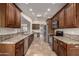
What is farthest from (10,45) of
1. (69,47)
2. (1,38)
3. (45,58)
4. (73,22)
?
(45,58)

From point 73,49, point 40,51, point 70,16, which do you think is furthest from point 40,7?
point 73,49

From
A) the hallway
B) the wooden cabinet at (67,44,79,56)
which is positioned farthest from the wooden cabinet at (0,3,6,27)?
the hallway

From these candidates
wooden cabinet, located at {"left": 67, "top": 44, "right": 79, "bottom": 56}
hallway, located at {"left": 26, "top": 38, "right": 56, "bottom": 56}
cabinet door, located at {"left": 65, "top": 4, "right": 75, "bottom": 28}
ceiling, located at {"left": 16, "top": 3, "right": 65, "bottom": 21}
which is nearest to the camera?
wooden cabinet, located at {"left": 67, "top": 44, "right": 79, "bottom": 56}

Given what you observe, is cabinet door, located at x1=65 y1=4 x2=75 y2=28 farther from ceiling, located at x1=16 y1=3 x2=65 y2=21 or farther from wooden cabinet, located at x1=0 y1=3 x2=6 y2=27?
wooden cabinet, located at x1=0 y1=3 x2=6 y2=27

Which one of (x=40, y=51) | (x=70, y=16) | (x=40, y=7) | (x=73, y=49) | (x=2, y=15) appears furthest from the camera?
(x=40, y=7)

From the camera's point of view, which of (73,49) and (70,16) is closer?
(73,49)

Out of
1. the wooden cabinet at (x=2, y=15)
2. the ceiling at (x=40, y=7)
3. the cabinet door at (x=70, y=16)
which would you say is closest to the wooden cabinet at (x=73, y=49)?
the cabinet door at (x=70, y=16)

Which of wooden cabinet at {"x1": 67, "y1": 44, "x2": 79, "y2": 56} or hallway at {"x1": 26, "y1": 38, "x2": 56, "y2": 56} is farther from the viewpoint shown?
hallway at {"x1": 26, "y1": 38, "x2": 56, "y2": 56}

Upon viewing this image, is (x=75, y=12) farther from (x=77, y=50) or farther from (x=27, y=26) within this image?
(x=27, y=26)

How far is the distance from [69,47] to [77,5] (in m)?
1.20

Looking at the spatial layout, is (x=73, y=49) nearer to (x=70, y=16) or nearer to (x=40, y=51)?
(x=70, y=16)

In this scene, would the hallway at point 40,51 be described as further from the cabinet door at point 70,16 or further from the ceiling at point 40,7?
the ceiling at point 40,7

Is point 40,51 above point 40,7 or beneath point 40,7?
beneath

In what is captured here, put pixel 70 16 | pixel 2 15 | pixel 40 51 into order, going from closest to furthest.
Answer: pixel 2 15 → pixel 70 16 → pixel 40 51
